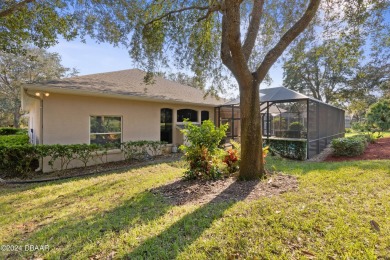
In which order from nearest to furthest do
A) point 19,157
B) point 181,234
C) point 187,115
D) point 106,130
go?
point 181,234 → point 19,157 → point 106,130 → point 187,115

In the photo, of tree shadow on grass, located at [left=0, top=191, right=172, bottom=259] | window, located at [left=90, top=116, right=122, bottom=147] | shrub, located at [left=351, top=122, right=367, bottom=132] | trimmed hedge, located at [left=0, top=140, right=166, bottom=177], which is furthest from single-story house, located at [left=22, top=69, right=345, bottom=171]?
shrub, located at [left=351, top=122, right=367, bottom=132]

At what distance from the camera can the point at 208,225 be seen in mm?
3174

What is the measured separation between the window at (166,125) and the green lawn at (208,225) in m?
6.66

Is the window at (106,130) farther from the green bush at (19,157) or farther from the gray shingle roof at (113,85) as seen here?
the green bush at (19,157)

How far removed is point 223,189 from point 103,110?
6.92 metres

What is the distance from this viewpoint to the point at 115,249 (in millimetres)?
2729

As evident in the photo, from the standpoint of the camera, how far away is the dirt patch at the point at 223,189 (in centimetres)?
433

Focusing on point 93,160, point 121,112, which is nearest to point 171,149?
point 121,112

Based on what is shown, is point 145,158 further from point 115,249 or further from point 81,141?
point 115,249

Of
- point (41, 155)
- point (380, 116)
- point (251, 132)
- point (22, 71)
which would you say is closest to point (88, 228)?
point (251, 132)

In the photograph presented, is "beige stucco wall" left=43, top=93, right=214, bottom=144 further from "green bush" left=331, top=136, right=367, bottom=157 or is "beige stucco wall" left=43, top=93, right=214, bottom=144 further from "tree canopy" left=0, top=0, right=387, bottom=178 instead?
"green bush" left=331, top=136, right=367, bottom=157

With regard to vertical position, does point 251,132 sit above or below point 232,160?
above

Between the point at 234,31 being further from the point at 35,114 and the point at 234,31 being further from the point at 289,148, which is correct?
the point at 35,114

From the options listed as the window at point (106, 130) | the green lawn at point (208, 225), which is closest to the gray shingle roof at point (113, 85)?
the window at point (106, 130)
